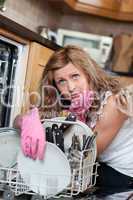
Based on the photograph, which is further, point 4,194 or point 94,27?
point 94,27

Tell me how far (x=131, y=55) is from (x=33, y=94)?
131 cm

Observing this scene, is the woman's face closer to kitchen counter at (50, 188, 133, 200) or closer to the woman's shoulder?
the woman's shoulder

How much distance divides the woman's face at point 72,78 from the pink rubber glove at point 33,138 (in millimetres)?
255

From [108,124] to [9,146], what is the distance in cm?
27

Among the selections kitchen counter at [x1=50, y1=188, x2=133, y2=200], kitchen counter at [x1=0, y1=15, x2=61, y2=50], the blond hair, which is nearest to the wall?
kitchen counter at [x1=0, y1=15, x2=61, y2=50]

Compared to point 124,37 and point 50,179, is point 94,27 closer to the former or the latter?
point 124,37

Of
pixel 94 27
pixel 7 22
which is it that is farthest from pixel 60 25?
pixel 7 22

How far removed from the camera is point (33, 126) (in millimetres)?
864

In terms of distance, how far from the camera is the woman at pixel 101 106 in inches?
41.6

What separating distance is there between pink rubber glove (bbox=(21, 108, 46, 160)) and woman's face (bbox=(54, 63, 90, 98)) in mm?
255

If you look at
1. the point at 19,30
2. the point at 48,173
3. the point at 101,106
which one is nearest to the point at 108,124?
the point at 101,106

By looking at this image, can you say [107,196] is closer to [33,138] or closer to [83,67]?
[33,138]

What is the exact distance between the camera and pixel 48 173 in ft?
2.82

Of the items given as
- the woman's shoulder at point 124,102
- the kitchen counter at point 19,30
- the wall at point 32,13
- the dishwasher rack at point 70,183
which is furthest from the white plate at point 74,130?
the wall at point 32,13
